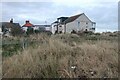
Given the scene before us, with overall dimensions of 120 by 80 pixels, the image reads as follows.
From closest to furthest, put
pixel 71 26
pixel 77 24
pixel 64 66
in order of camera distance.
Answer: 1. pixel 64 66
2. pixel 71 26
3. pixel 77 24

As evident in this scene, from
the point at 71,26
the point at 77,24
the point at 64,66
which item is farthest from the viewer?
the point at 77,24

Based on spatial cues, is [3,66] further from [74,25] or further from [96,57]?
[74,25]

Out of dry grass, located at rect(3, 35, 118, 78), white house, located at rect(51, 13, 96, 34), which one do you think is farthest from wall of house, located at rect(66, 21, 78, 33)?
dry grass, located at rect(3, 35, 118, 78)

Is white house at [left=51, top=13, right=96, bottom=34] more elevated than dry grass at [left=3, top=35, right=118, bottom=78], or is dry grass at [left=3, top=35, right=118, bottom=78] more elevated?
white house at [left=51, top=13, right=96, bottom=34]

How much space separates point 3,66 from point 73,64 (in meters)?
2.01

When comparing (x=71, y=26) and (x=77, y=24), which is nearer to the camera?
(x=71, y=26)

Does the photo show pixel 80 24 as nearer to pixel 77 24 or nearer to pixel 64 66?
pixel 77 24

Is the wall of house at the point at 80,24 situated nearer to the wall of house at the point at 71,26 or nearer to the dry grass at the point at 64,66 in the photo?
the wall of house at the point at 71,26

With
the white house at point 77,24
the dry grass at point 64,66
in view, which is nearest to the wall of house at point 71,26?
the white house at point 77,24

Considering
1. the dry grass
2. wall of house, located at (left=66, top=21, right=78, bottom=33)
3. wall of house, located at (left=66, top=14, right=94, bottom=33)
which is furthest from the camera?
wall of house, located at (left=66, top=14, right=94, bottom=33)

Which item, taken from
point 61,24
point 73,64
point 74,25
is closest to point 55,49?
point 73,64

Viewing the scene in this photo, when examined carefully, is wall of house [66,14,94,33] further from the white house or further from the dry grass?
the dry grass

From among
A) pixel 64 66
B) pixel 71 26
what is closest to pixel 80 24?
pixel 71 26

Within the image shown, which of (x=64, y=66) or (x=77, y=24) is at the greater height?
(x=77, y=24)
